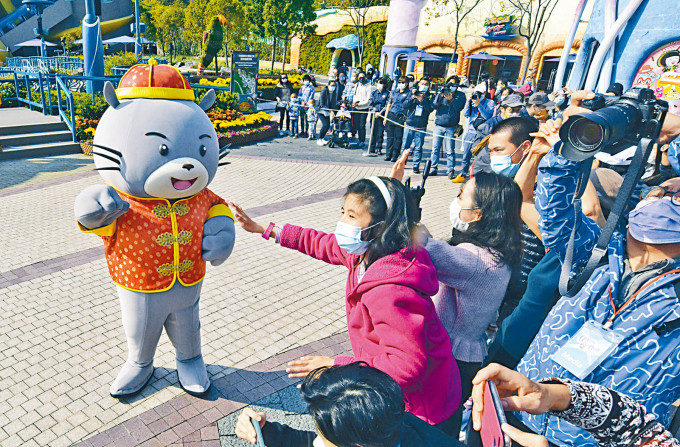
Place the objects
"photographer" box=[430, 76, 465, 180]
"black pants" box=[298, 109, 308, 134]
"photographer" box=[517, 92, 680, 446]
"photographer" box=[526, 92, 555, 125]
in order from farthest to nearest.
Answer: "black pants" box=[298, 109, 308, 134], "photographer" box=[430, 76, 465, 180], "photographer" box=[526, 92, 555, 125], "photographer" box=[517, 92, 680, 446]

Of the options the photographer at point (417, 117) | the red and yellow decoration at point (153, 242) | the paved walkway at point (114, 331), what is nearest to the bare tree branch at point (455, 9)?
the photographer at point (417, 117)

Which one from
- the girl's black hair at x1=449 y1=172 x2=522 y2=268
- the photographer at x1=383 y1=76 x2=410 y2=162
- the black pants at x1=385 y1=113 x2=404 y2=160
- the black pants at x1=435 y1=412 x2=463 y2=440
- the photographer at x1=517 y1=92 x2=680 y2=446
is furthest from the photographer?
the black pants at x1=385 y1=113 x2=404 y2=160

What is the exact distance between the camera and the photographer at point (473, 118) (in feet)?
29.7

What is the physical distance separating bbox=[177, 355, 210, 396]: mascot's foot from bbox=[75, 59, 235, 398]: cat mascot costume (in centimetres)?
29

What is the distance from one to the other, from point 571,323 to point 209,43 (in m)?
27.5

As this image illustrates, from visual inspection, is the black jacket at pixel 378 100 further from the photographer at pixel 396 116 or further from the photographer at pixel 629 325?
the photographer at pixel 629 325

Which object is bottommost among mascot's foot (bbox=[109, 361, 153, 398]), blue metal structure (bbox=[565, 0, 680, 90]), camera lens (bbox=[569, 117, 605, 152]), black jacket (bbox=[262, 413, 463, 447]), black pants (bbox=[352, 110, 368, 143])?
mascot's foot (bbox=[109, 361, 153, 398])

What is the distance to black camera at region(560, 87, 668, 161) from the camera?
1876 mm

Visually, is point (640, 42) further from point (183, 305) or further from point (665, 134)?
point (183, 305)

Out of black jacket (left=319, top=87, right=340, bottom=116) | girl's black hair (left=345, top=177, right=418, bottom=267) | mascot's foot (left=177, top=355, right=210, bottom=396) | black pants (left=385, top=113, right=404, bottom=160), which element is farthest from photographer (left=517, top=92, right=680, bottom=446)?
black jacket (left=319, top=87, right=340, bottom=116)

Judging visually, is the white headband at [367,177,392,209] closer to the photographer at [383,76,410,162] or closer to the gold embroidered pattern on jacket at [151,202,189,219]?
the gold embroidered pattern on jacket at [151,202,189,219]

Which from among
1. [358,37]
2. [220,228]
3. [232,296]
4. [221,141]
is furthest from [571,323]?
[358,37]

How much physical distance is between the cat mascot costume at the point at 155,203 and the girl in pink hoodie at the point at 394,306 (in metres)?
1.10

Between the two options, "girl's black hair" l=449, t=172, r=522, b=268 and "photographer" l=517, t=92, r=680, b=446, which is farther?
"girl's black hair" l=449, t=172, r=522, b=268
